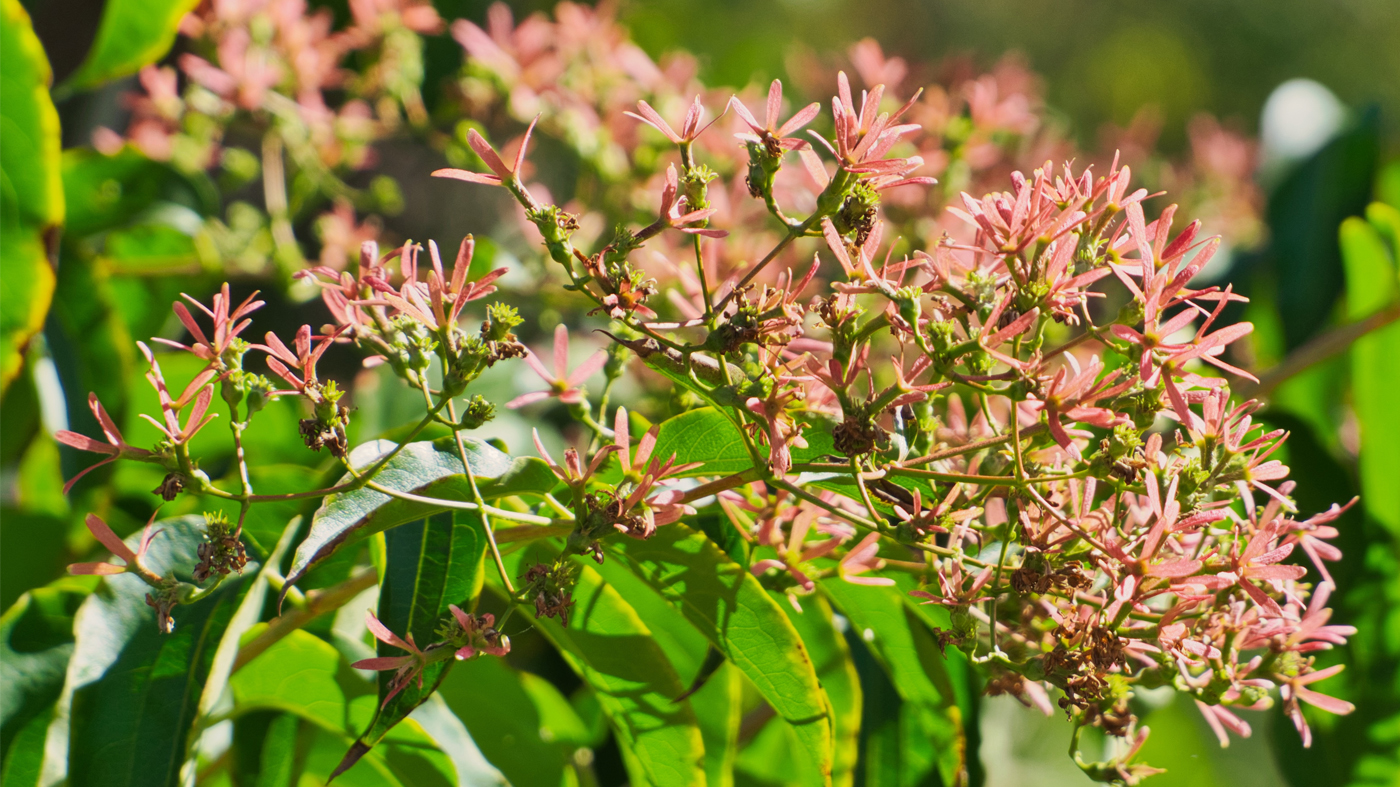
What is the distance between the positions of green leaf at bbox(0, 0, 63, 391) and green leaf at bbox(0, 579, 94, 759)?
0.82 ft

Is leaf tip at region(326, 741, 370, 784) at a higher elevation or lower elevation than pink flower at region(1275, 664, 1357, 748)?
lower

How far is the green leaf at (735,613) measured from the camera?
2.03ft

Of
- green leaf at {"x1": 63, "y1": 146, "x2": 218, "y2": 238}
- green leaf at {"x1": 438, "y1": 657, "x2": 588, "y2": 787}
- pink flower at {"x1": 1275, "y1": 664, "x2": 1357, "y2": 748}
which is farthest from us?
green leaf at {"x1": 63, "y1": 146, "x2": 218, "y2": 238}

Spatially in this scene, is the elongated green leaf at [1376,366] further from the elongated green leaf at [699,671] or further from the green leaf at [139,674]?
the green leaf at [139,674]

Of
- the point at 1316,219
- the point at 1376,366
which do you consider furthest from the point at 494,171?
the point at 1316,219

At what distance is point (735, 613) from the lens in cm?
62

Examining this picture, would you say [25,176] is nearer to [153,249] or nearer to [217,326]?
[153,249]

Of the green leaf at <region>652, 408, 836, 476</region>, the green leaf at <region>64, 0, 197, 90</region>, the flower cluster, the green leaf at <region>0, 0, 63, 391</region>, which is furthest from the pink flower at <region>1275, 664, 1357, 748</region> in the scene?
the green leaf at <region>64, 0, 197, 90</region>

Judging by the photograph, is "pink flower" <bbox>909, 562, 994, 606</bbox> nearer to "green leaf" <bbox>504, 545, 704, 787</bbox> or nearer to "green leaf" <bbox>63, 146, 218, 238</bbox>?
"green leaf" <bbox>504, 545, 704, 787</bbox>

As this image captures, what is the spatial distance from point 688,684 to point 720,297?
32cm

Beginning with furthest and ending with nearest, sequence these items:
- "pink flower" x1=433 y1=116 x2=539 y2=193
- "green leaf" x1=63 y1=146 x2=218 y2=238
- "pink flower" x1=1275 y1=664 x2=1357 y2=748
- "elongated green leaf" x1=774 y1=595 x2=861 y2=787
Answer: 1. "green leaf" x1=63 y1=146 x2=218 y2=238
2. "elongated green leaf" x1=774 y1=595 x2=861 y2=787
3. "pink flower" x1=1275 y1=664 x2=1357 y2=748
4. "pink flower" x1=433 y1=116 x2=539 y2=193

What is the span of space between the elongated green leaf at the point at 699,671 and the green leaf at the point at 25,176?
1.80ft

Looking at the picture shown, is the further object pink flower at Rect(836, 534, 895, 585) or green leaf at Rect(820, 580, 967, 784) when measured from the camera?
green leaf at Rect(820, 580, 967, 784)

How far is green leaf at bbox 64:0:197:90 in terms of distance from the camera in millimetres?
1031
